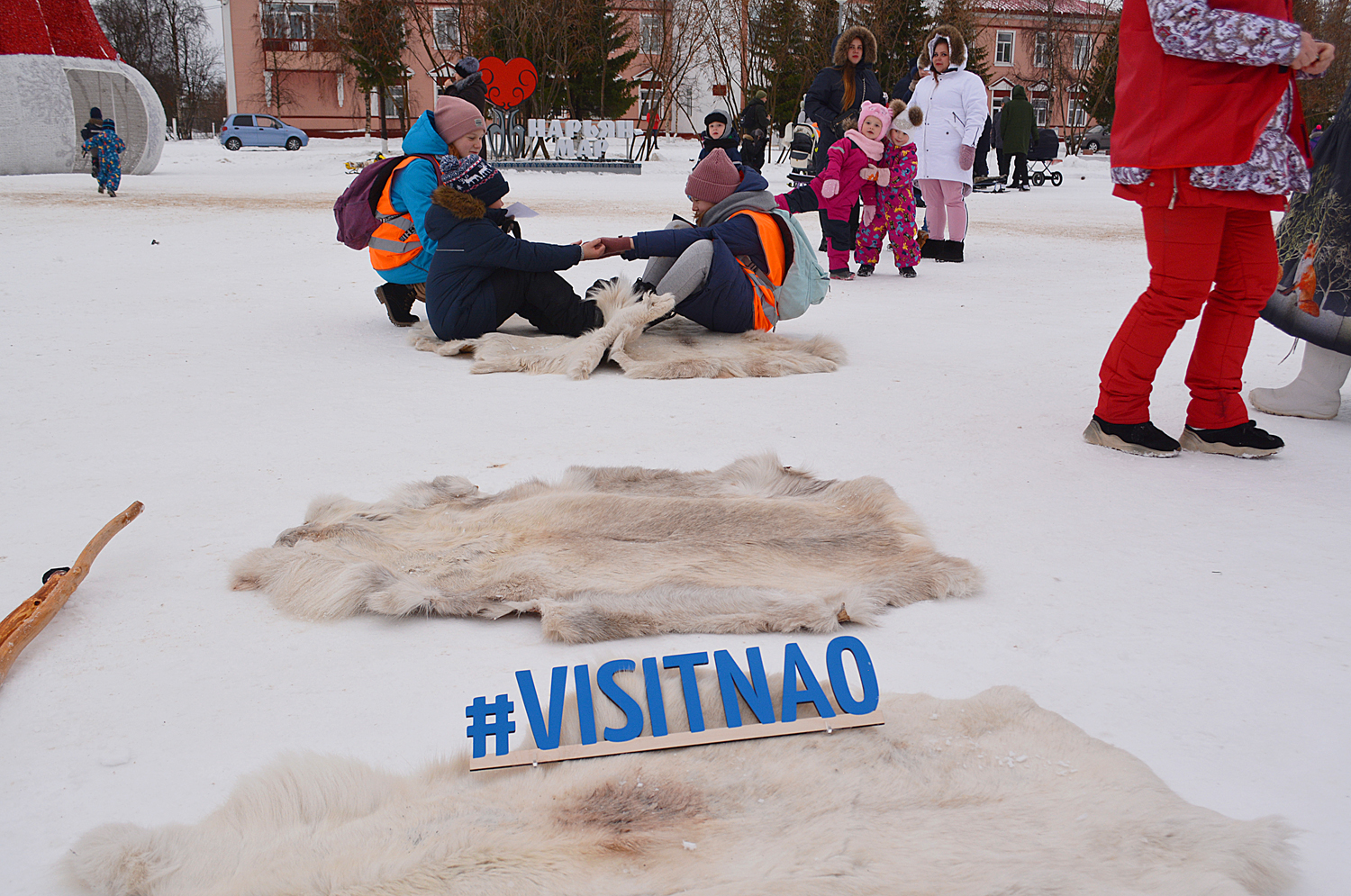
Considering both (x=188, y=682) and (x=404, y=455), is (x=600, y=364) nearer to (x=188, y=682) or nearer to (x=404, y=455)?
(x=404, y=455)

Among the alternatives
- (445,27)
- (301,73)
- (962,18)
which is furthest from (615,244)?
(301,73)

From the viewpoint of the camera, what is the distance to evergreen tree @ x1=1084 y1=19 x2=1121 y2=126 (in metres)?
25.3

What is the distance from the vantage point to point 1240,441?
288cm

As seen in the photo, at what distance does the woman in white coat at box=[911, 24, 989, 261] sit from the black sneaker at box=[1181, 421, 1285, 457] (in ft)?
13.5

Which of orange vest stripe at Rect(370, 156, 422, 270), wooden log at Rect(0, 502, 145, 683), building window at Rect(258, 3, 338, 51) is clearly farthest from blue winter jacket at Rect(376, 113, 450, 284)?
building window at Rect(258, 3, 338, 51)

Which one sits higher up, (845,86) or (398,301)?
(845,86)

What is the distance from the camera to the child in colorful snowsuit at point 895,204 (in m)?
6.37

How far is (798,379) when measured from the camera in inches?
149

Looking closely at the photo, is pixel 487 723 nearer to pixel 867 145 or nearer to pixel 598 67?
pixel 867 145

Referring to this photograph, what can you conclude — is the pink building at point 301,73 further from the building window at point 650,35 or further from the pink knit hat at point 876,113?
the pink knit hat at point 876,113

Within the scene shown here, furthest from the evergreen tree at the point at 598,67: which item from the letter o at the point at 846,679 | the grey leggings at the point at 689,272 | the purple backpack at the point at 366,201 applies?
the letter o at the point at 846,679

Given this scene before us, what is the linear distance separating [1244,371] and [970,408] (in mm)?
1320

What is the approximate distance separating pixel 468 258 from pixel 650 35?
31176mm

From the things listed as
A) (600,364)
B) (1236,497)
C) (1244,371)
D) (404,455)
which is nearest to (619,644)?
(404,455)
